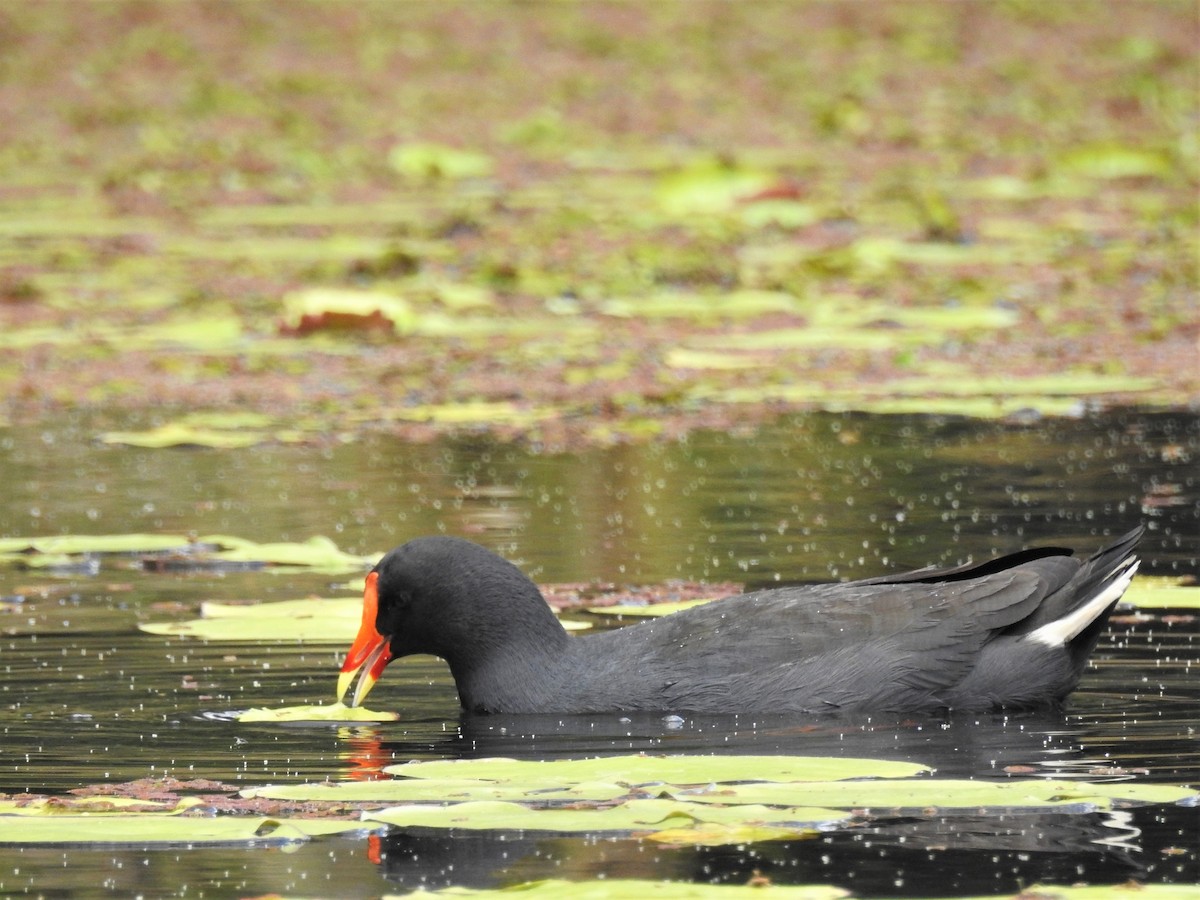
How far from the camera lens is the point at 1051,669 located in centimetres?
654

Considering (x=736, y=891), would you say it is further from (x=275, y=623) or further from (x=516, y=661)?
(x=275, y=623)

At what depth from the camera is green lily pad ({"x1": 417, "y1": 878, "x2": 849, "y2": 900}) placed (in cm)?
461

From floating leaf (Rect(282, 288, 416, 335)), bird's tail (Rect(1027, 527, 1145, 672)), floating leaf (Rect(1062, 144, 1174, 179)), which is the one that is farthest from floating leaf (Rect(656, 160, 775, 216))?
bird's tail (Rect(1027, 527, 1145, 672))

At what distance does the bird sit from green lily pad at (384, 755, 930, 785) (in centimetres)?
75

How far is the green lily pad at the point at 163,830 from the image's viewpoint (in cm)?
513

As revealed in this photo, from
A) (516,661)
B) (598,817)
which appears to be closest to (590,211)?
(516,661)

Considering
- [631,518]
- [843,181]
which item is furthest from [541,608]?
[843,181]

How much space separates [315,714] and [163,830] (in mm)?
1482

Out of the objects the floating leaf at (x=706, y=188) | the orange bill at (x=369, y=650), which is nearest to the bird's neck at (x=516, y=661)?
the orange bill at (x=369, y=650)

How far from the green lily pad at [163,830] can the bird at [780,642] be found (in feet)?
4.77

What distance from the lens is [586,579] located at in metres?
8.55

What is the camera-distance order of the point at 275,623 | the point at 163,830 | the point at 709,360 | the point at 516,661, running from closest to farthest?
the point at 163,830
the point at 516,661
the point at 275,623
the point at 709,360

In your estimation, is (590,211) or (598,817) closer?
(598,817)

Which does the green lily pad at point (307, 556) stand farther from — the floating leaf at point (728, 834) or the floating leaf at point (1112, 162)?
the floating leaf at point (1112, 162)
